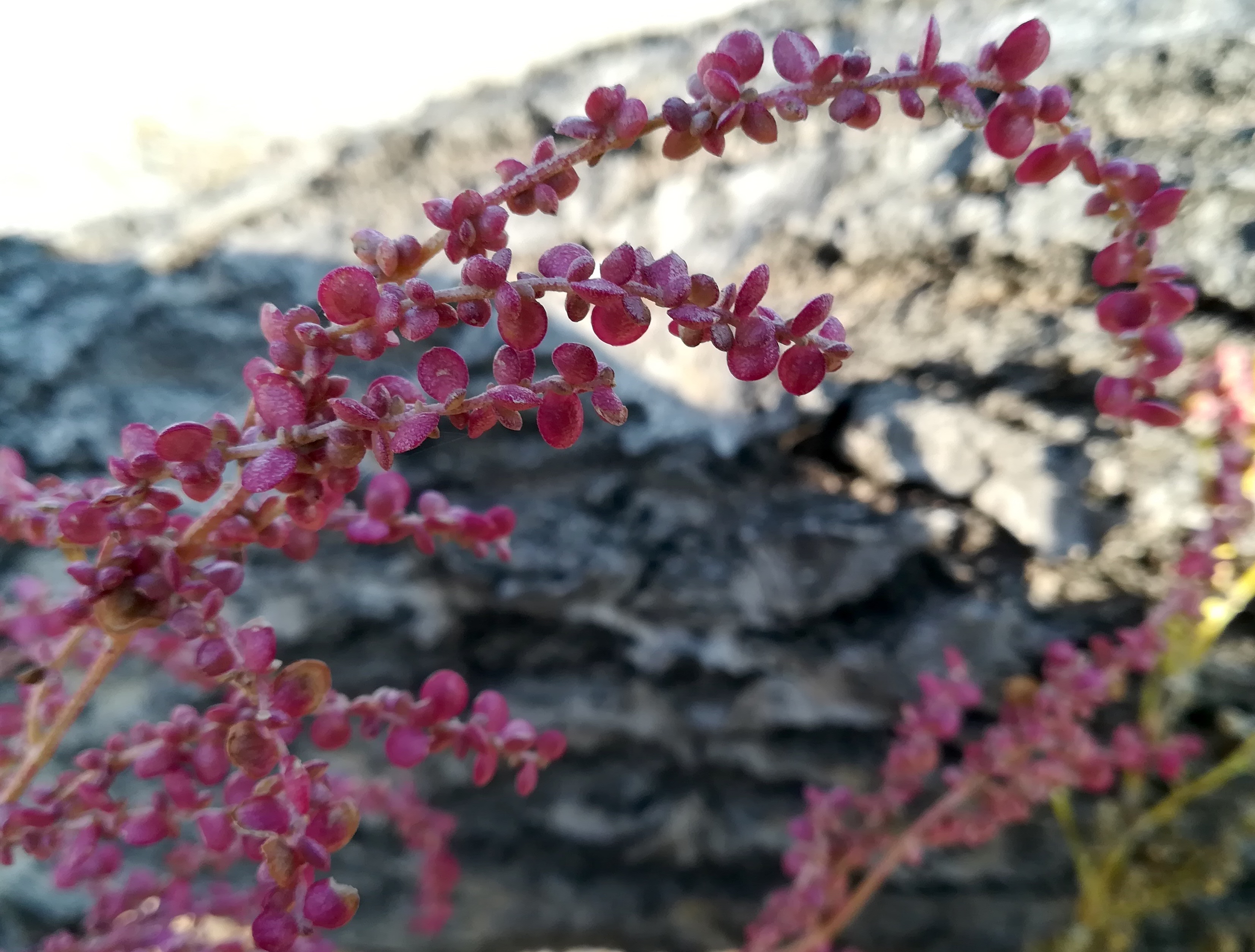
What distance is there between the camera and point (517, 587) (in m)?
0.83

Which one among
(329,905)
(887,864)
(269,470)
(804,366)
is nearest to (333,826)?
(329,905)

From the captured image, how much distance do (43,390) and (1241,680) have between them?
4.15ft

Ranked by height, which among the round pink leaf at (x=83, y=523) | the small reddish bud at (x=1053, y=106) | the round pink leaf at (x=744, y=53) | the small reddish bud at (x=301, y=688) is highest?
the round pink leaf at (x=744, y=53)

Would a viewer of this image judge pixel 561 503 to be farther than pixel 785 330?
Yes

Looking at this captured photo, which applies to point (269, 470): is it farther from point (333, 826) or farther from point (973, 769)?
point (973, 769)

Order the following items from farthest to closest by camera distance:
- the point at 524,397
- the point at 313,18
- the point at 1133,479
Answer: the point at 313,18 → the point at 1133,479 → the point at 524,397

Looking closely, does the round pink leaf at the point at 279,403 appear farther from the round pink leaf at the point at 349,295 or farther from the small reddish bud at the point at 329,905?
the small reddish bud at the point at 329,905

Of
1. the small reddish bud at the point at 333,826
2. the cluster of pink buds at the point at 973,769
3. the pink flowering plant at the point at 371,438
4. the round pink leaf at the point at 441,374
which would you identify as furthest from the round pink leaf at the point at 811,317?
the cluster of pink buds at the point at 973,769

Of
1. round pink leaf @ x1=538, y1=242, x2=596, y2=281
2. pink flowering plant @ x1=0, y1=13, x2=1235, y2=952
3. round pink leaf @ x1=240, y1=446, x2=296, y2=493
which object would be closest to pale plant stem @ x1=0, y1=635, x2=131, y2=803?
pink flowering plant @ x1=0, y1=13, x2=1235, y2=952

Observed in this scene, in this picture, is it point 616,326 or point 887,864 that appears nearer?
point 616,326

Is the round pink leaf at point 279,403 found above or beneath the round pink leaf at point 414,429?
above

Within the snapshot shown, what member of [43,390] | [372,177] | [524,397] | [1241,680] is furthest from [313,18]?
[1241,680]

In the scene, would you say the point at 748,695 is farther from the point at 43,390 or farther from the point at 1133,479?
the point at 43,390

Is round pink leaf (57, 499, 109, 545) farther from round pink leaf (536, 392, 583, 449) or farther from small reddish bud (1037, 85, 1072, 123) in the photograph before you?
small reddish bud (1037, 85, 1072, 123)
